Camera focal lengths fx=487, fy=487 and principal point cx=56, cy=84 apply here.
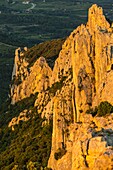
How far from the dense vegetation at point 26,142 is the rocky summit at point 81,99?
2216mm

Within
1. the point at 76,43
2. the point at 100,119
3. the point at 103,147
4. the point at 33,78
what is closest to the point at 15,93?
the point at 33,78

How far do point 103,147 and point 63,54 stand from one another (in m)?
99.7

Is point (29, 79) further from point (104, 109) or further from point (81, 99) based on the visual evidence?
point (104, 109)

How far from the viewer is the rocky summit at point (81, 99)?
40.7m

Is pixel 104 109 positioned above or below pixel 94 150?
below

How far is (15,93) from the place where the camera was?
170 m

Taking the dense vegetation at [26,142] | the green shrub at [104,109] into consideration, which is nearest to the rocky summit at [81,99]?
the green shrub at [104,109]

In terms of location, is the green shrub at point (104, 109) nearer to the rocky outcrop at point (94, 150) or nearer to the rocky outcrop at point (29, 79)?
the rocky outcrop at point (94, 150)

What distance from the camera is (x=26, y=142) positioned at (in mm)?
105188

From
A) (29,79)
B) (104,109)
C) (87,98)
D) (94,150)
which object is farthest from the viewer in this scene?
(29,79)

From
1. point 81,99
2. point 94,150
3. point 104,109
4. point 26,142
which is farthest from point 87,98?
point 94,150

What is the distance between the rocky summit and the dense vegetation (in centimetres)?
222

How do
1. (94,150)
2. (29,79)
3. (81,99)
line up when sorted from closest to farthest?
(94,150) < (81,99) < (29,79)

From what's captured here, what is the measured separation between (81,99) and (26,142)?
3045cm
